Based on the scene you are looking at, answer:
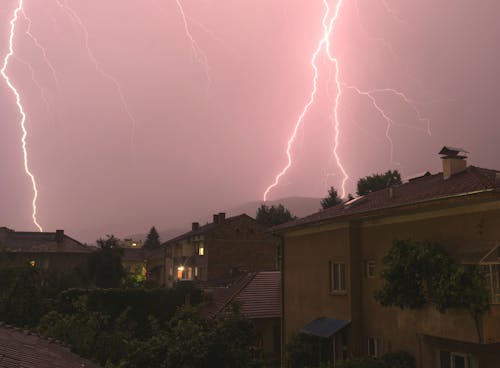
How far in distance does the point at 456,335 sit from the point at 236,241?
3778 centimetres

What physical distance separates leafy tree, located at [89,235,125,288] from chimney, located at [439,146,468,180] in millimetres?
33240

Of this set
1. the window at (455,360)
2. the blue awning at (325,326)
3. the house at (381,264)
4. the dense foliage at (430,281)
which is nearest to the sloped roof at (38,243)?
the house at (381,264)

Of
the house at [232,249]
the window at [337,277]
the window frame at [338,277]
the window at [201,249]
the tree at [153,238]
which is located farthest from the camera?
the tree at [153,238]

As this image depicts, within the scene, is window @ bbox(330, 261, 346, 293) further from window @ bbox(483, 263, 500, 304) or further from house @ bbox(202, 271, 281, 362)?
house @ bbox(202, 271, 281, 362)

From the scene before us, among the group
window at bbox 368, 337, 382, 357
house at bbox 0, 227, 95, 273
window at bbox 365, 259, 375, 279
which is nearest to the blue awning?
window at bbox 368, 337, 382, 357

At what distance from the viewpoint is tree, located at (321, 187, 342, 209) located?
66106 mm

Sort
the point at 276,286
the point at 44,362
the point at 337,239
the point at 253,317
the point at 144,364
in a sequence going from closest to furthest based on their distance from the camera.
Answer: the point at 44,362 < the point at 144,364 < the point at 337,239 < the point at 253,317 < the point at 276,286

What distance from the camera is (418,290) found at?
12.3 metres

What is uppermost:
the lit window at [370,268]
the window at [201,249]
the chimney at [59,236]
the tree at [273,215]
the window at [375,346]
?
the tree at [273,215]

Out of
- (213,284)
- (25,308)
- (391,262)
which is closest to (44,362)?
(391,262)

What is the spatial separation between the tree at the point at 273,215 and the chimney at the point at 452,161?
56935 millimetres

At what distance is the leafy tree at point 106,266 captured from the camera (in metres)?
41.9

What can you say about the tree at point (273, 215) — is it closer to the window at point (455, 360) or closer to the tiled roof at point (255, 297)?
the tiled roof at point (255, 297)

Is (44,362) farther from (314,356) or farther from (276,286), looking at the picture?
(276,286)
